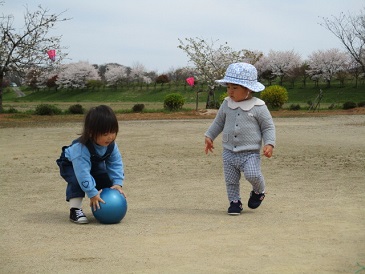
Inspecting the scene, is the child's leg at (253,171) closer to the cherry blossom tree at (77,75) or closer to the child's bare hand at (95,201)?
the child's bare hand at (95,201)

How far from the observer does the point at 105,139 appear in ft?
20.4

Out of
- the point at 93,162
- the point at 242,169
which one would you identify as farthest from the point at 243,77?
the point at 93,162

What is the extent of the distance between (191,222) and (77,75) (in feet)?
231

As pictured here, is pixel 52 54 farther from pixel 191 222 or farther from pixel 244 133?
pixel 191 222

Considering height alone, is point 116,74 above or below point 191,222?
above

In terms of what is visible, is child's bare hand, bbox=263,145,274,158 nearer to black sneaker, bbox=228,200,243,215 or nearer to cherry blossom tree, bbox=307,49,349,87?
black sneaker, bbox=228,200,243,215

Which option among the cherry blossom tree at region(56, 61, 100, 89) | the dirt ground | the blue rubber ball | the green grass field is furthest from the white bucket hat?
the cherry blossom tree at region(56, 61, 100, 89)

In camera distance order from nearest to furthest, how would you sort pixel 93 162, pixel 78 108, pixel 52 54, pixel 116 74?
pixel 93 162
pixel 52 54
pixel 78 108
pixel 116 74

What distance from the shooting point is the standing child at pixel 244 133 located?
21.9 feet

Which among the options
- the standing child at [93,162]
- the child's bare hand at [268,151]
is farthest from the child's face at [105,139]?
the child's bare hand at [268,151]

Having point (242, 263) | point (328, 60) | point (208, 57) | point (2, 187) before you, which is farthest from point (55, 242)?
point (328, 60)

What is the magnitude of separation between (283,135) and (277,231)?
39.0 ft

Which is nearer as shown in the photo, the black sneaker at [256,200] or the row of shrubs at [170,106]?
the black sneaker at [256,200]

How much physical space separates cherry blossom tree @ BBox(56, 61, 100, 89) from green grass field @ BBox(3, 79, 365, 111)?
1510 millimetres
